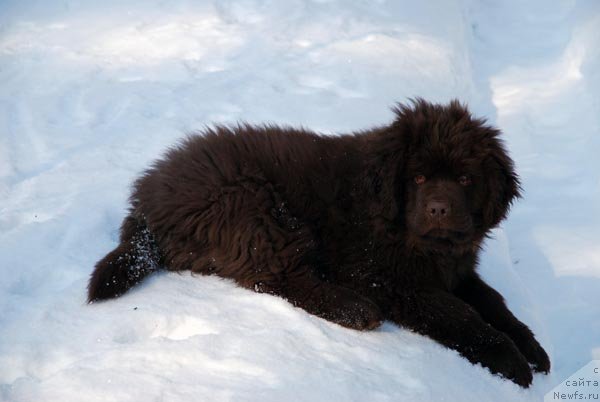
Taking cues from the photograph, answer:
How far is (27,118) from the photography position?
6207 mm

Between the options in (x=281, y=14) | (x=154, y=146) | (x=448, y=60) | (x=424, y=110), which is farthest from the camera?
(x=281, y=14)

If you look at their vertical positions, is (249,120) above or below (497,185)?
below

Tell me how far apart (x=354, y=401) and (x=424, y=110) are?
1.93 m

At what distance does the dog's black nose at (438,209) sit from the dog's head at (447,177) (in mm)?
34

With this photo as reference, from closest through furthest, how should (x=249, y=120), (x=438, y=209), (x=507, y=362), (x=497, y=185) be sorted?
(x=507, y=362)
(x=438, y=209)
(x=497, y=185)
(x=249, y=120)

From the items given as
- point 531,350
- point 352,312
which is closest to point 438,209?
point 352,312

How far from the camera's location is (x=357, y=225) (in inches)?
152

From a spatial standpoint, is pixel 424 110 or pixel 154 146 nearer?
pixel 424 110

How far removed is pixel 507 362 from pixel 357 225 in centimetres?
116

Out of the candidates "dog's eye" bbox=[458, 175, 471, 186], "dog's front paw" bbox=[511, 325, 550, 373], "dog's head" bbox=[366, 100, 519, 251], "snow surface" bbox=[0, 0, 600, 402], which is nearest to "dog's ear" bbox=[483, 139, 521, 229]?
"dog's head" bbox=[366, 100, 519, 251]

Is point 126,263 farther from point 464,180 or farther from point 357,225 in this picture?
point 464,180

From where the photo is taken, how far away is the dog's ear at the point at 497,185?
12.2ft

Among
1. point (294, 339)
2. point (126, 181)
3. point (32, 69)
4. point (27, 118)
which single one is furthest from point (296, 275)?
point (32, 69)

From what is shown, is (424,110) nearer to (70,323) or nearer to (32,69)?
(70,323)
